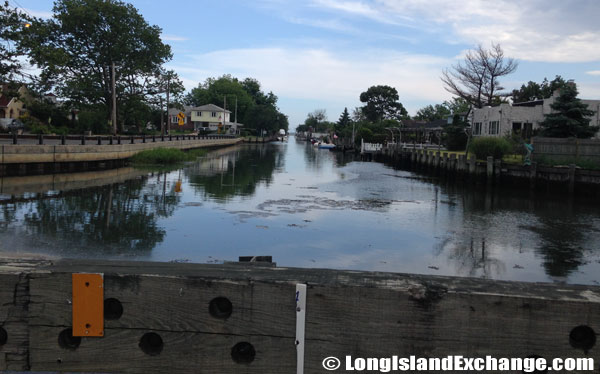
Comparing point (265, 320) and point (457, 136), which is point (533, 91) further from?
point (265, 320)

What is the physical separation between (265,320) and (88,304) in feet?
3.63

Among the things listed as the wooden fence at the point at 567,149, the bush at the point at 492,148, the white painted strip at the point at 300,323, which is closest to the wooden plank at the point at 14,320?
the white painted strip at the point at 300,323

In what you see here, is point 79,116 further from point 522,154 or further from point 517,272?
point 517,272

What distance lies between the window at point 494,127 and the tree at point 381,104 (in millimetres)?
87294

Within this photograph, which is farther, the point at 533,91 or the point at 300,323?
the point at 533,91

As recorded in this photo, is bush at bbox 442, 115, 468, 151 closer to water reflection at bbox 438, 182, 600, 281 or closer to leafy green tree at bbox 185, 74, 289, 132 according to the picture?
water reflection at bbox 438, 182, 600, 281

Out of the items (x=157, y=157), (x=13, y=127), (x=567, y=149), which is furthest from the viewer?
(x=157, y=157)

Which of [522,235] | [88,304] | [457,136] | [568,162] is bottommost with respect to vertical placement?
[522,235]

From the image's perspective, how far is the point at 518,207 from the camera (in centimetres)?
2162

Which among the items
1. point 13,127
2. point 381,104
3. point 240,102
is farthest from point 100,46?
point 381,104

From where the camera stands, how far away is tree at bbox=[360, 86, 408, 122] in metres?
134

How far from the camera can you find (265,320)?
328 cm

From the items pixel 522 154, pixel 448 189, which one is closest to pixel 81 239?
pixel 448 189

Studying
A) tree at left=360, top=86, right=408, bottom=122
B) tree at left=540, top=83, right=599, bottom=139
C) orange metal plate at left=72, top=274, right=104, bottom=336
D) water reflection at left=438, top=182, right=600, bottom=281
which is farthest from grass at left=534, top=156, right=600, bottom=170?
tree at left=360, top=86, right=408, bottom=122
